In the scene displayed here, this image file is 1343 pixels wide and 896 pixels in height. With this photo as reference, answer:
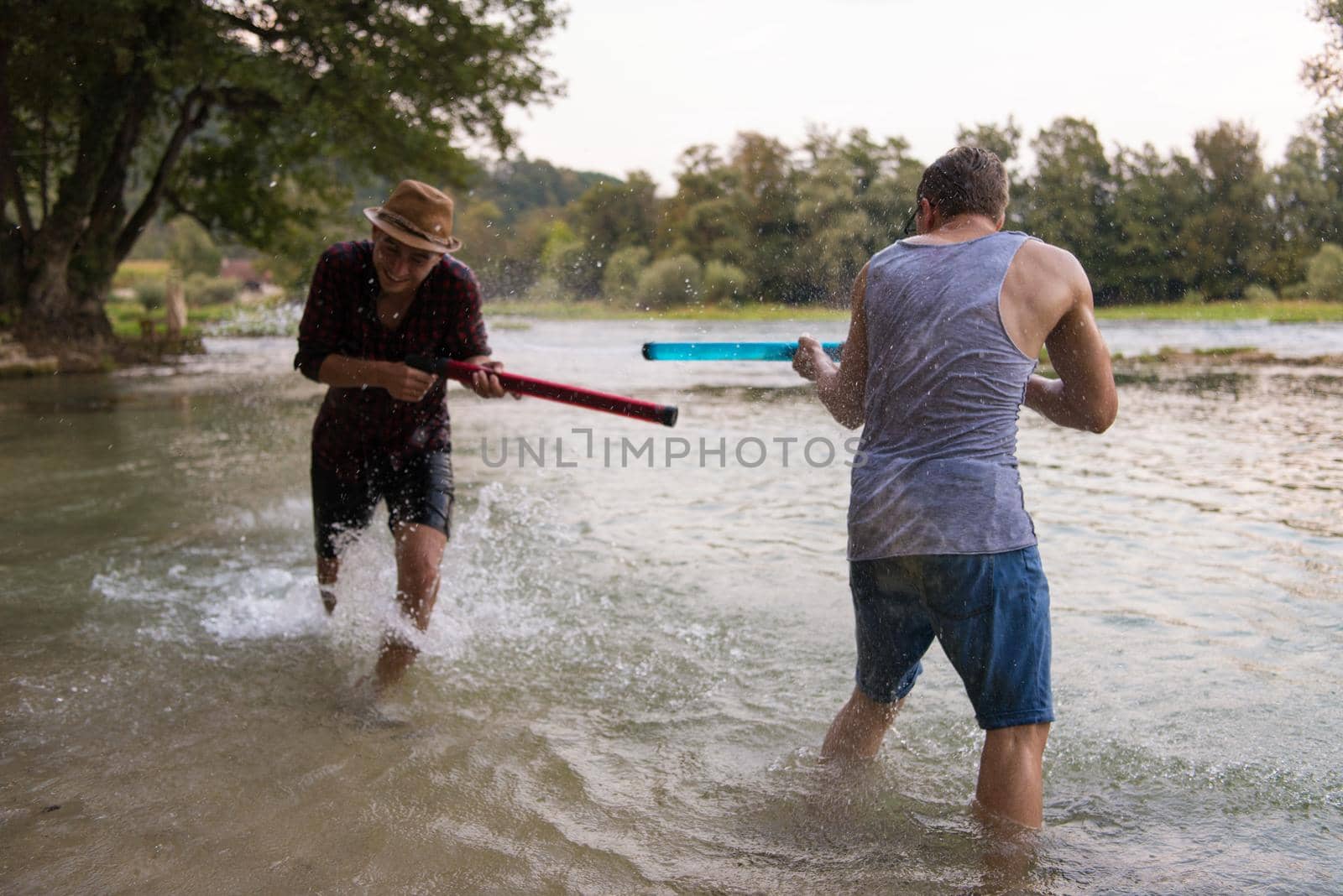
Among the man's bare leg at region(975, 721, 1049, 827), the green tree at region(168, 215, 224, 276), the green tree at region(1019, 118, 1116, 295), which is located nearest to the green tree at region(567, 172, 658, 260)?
the green tree at region(1019, 118, 1116, 295)

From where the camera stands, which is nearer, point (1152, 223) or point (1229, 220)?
point (1152, 223)

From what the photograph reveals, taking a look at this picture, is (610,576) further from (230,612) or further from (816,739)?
(816,739)

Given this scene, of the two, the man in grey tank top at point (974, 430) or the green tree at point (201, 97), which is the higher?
the green tree at point (201, 97)

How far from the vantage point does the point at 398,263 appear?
13.3 feet

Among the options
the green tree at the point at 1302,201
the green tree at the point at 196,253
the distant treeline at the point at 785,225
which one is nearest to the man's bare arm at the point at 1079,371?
the distant treeline at the point at 785,225

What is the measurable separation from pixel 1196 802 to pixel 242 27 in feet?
76.7

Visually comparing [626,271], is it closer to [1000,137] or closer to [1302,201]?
[1000,137]

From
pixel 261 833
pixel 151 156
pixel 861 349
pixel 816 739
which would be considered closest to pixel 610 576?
pixel 816 739

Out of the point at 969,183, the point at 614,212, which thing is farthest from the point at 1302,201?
the point at 969,183

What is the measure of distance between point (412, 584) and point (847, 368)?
2.08m

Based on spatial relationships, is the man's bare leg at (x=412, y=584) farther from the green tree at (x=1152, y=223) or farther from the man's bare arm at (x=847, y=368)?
the green tree at (x=1152, y=223)

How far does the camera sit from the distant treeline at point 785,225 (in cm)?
638

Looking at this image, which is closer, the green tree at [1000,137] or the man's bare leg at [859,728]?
the man's bare leg at [859,728]

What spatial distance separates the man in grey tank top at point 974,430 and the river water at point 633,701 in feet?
1.77
